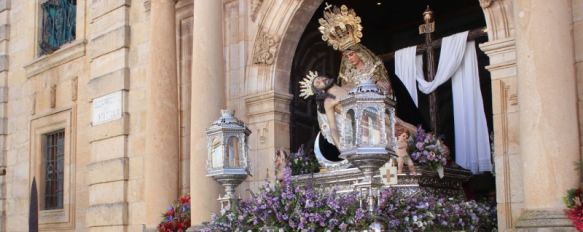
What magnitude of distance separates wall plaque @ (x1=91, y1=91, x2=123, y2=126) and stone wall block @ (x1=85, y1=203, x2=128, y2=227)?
1.56 metres

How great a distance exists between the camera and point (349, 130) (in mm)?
8062

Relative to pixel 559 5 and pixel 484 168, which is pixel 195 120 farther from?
pixel 559 5

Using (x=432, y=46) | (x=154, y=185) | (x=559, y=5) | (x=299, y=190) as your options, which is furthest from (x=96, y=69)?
(x=559, y=5)

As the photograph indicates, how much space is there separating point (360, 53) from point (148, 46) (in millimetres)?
3933

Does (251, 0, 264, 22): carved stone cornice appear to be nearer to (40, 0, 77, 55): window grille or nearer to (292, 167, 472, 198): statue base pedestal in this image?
(292, 167, 472, 198): statue base pedestal

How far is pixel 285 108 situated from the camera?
42.5 feet

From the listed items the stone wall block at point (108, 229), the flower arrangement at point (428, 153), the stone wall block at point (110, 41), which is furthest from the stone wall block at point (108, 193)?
the flower arrangement at point (428, 153)

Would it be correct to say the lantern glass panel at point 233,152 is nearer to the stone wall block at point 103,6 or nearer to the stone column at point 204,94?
the stone column at point 204,94

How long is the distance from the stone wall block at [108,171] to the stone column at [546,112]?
308 inches

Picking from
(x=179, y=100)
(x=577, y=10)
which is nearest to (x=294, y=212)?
(x=577, y=10)

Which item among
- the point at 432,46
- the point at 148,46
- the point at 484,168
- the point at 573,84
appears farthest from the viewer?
the point at 148,46

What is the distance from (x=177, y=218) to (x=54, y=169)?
240 inches

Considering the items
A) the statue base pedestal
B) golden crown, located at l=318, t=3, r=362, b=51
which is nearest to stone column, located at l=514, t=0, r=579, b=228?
the statue base pedestal

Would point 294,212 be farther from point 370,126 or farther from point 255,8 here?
point 255,8
